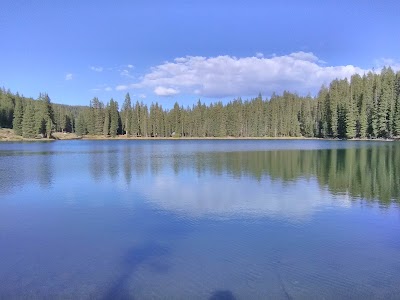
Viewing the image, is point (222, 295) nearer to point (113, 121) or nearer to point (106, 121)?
point (113, 121)

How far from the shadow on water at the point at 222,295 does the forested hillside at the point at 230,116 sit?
105 metres

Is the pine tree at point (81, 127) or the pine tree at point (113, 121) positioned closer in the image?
the pine tree at point (113, 121)

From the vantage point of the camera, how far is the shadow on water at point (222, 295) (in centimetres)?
883

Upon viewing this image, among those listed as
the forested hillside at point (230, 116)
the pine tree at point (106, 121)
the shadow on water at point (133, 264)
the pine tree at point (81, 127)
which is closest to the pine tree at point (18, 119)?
the forested hillside at point (230, 116)

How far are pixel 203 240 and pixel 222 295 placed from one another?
4519 mm

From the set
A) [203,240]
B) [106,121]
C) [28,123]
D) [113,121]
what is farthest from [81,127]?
[203,240]

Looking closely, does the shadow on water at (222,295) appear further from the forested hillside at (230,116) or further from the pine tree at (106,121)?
the pine tree at (106,121)

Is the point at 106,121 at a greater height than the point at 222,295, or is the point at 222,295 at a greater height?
the point at 106,121

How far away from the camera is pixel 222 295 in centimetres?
898

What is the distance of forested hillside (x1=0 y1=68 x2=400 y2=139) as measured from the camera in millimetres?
110500

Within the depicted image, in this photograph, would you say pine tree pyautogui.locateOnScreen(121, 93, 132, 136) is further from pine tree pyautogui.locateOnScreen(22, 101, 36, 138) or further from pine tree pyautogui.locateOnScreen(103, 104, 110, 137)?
pine tree pyautogui.locateOnScreen(22, 101, 36, 138)

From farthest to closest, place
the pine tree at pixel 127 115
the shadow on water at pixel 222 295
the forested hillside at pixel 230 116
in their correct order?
the pine tree at pixel 127 115, the forested hillside at pixel 230 116, the shadow on water at pixel 222 295

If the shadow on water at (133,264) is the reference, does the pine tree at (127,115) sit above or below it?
above

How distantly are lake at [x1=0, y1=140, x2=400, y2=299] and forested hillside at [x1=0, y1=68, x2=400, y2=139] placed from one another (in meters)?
92.3
